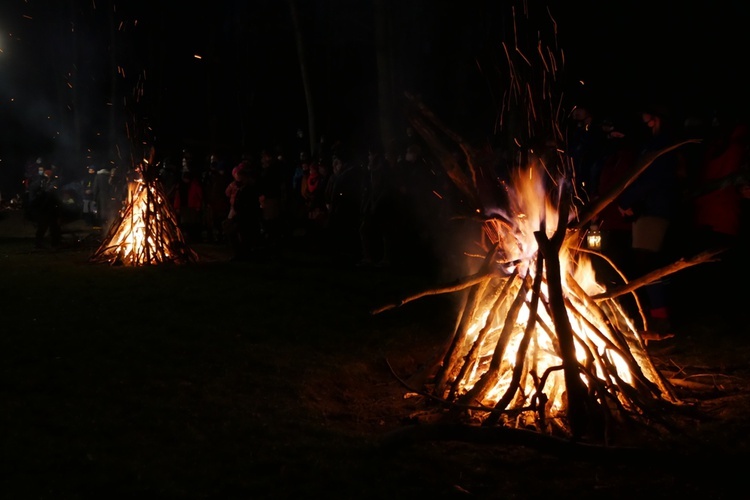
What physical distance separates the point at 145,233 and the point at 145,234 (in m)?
0.02

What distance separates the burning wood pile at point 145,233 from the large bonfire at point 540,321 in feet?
24.6

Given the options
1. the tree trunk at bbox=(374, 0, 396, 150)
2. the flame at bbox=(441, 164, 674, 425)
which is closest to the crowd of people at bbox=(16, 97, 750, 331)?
the flame at bbox=(441, 164, 674, 425)

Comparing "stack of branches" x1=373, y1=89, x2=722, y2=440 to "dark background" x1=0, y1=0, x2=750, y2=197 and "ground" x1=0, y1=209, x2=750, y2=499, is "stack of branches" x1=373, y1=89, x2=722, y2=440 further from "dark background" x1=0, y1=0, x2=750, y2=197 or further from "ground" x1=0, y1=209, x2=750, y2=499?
"dark background" x1=0, y1=0, x2=750, y2=197

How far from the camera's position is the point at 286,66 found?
36.6 metres

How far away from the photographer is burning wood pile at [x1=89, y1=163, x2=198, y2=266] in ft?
39.7

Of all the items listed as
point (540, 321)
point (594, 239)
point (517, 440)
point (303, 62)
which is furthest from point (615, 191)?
point (303, 62)

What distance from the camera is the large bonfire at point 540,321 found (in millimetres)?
4637

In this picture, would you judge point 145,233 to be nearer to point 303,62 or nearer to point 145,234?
point 145,234

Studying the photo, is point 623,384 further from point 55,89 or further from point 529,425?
point 55,89

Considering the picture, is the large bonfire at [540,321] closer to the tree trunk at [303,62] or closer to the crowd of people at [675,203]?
the crowd of people at [675,203]

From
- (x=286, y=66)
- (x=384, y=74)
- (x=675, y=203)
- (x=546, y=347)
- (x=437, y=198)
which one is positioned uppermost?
(x=286, y=66)

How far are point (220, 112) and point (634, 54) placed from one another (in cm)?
2564


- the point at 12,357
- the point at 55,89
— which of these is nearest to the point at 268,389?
the point at 12,357

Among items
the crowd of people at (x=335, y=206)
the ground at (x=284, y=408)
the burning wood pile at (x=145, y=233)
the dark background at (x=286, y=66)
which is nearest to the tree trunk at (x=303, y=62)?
the dark background at (x=286, y=66)
